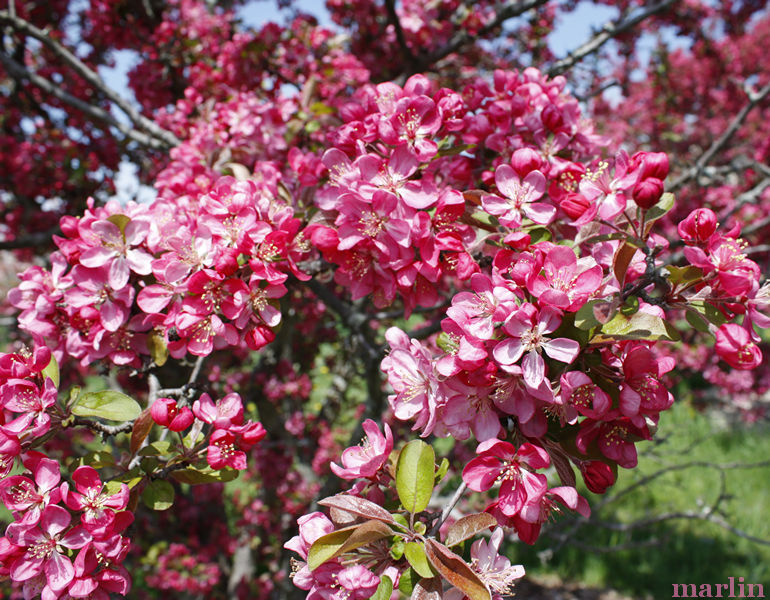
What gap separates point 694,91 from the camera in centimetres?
845

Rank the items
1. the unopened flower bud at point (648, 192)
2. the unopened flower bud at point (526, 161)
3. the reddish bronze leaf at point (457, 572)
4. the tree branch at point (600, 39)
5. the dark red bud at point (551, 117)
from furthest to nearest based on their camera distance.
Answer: the tree branch at point (600, 39)
the dark red bud at point (551, 117)
the unopened flower bud at point (526, 161)
the unopened flower bud at point (648, 192)
the reddish bronze leaf at point (457, 572)

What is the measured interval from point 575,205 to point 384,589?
0.85 metres

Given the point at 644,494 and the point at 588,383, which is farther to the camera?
the point at 644,494

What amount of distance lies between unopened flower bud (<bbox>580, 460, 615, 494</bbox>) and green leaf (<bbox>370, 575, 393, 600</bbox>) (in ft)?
1.40

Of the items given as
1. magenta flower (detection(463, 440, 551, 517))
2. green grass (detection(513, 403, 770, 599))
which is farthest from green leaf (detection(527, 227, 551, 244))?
green grass (detection(513, 403, 770, 599))

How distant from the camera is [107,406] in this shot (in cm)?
121

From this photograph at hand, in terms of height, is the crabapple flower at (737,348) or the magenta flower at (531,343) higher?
the magenta flower at (531,343)

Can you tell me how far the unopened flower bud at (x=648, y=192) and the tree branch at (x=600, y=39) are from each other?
174cm

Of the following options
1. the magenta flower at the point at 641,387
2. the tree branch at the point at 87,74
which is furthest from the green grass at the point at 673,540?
the tree branch at the point at 87,74

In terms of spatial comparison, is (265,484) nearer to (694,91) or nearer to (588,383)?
(588,383)

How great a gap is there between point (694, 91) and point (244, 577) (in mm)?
9307

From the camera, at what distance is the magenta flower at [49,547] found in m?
1.00

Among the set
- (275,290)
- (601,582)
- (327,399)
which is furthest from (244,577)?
(275,290)

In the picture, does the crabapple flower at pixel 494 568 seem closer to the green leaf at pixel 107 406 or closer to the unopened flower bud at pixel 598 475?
the unopened flower bud at pixel 598 475
